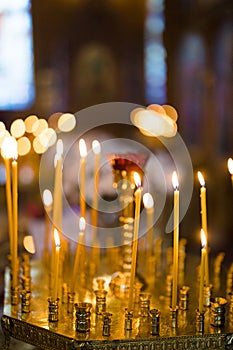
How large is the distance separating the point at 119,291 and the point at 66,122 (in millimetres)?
2191

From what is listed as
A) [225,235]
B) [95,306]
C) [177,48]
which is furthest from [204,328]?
[177,48]

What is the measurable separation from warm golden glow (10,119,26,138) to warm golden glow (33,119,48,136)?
6cm

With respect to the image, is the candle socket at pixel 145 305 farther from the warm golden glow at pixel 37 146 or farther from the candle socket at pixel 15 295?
the warm golden glow at pixel 37 146

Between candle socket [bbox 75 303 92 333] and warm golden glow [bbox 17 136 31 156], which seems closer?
candle socket [bbox 75 303 92 333]

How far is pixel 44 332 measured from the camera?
1228 mm

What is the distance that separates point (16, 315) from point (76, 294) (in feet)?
0.56

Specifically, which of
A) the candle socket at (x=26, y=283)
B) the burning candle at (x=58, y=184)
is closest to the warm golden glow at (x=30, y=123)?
the burning candle at (x=58, y=184)

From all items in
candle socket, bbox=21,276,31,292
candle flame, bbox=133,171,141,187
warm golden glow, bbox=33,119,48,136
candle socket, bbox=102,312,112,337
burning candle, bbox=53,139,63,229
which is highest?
warm golden glow, bbox=33,119,48,136

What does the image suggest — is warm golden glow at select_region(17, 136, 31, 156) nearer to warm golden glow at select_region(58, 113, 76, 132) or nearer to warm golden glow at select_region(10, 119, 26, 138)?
warm golden glow at select_region(10, 119, 26, 138)

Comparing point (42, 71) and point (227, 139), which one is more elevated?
point (42, 71)

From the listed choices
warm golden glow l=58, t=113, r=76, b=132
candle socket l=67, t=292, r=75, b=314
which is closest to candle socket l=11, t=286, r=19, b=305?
candle socket l=67, t=292, r=75, b=314

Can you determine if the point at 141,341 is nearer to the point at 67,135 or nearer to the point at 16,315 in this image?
the point at 16,315

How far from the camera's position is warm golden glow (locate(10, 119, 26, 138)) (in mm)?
3346

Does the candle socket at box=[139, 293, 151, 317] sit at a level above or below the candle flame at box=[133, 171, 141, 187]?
below
